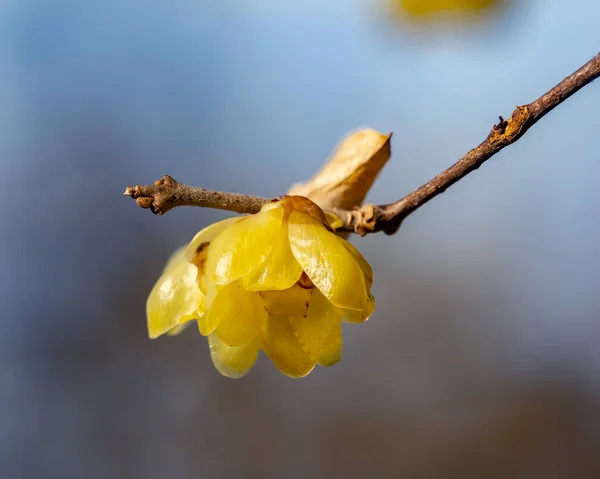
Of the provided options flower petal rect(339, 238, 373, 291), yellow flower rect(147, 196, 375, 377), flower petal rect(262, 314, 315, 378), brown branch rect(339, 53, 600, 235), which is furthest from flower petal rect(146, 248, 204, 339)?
brown branch rect(339, 53, 600, 235)

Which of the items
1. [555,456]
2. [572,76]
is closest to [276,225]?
[572,76]

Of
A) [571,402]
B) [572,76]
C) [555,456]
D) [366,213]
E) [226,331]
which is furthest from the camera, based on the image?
[571,402]

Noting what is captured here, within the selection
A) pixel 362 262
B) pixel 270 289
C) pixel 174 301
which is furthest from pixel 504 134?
pixel 174 301

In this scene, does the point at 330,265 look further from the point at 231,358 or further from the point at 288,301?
the point at 231,358

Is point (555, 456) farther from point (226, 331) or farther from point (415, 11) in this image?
point (226, 331)

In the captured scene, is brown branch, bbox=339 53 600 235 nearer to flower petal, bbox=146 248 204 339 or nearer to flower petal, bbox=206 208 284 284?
flower petal, bbox=206 208 284 284
